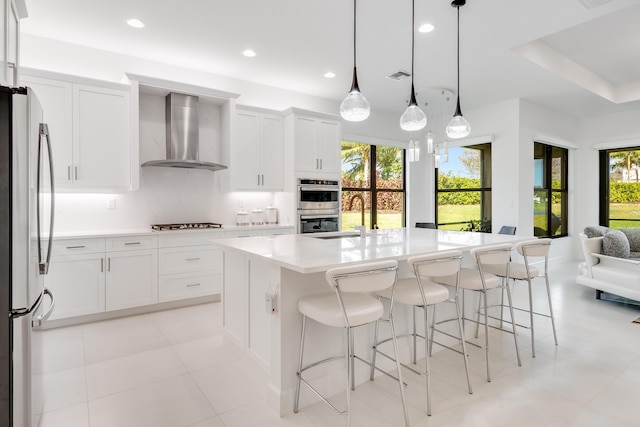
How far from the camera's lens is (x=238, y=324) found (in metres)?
2.85

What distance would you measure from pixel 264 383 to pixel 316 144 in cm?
359

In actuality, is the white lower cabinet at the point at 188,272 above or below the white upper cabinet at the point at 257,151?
below

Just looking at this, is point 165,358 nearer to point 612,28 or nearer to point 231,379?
point 231,379

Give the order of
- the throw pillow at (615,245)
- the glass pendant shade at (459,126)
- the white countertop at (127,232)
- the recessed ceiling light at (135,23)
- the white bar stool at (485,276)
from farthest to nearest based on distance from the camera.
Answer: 1. the throw pillow at (615,245)
2. the white countertop at (127,232)
3. the recessed ceiling light at (135,23)
4. the glass pendant shade at (459,126)
5. the white bar stool at (485,276)

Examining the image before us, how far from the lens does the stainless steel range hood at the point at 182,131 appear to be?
424 centimetres

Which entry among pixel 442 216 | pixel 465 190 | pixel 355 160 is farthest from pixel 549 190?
pixel 355 160

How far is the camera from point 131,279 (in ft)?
12.4

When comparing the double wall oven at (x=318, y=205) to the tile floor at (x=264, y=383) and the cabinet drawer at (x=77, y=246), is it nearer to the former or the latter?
the tile floor at (x=264, y=383)

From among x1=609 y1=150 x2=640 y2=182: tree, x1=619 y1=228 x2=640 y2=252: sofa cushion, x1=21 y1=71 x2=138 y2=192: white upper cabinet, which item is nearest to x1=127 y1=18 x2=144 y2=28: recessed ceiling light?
x1=21 y1=71 x2=138 y2=192: white upper cabinet

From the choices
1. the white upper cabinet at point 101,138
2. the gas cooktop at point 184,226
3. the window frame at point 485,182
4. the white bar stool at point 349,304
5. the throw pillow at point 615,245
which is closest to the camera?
the white bar stool at point 349,304

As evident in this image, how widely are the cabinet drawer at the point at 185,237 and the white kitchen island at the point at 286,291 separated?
134cm

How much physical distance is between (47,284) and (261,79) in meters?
3.57

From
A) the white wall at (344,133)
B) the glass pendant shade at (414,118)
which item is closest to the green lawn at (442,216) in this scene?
the white wall at (344,133)

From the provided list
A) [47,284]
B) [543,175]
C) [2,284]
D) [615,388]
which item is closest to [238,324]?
[2,284]
